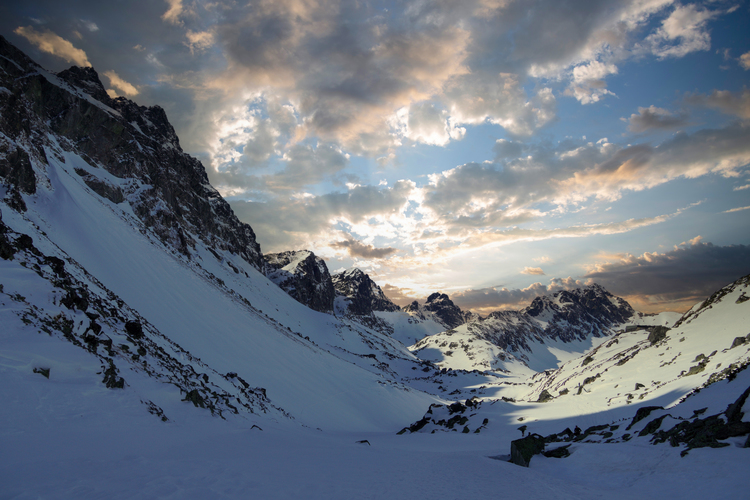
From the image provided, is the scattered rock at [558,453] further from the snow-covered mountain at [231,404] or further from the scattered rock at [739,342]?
the scattered rock at [739,342]

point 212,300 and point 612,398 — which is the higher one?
point 212,300

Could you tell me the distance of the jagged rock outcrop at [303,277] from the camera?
460 feet

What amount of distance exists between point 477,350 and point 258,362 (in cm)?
15744

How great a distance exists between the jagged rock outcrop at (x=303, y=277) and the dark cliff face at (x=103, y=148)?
3966 cm

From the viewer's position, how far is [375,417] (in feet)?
95.3

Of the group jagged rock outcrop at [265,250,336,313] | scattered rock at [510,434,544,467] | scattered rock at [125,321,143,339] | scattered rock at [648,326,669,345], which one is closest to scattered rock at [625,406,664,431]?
scattered rock at [510,434,544,467]

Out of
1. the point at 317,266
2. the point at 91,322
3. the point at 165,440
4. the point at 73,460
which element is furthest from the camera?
the point at 317,266

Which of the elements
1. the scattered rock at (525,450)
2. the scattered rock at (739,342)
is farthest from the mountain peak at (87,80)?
the scattered rock at (739,342)

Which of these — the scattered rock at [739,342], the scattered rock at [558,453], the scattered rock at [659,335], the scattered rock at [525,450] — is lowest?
the scattered rock at [659,335]

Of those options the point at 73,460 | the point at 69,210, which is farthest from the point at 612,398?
the point at 69,210

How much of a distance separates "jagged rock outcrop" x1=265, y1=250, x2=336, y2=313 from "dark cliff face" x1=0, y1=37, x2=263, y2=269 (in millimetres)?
39656

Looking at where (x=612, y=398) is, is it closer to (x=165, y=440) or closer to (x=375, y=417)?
(x=375, y=417)

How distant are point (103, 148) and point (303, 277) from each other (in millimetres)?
93838

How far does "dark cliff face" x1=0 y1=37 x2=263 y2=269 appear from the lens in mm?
28266
